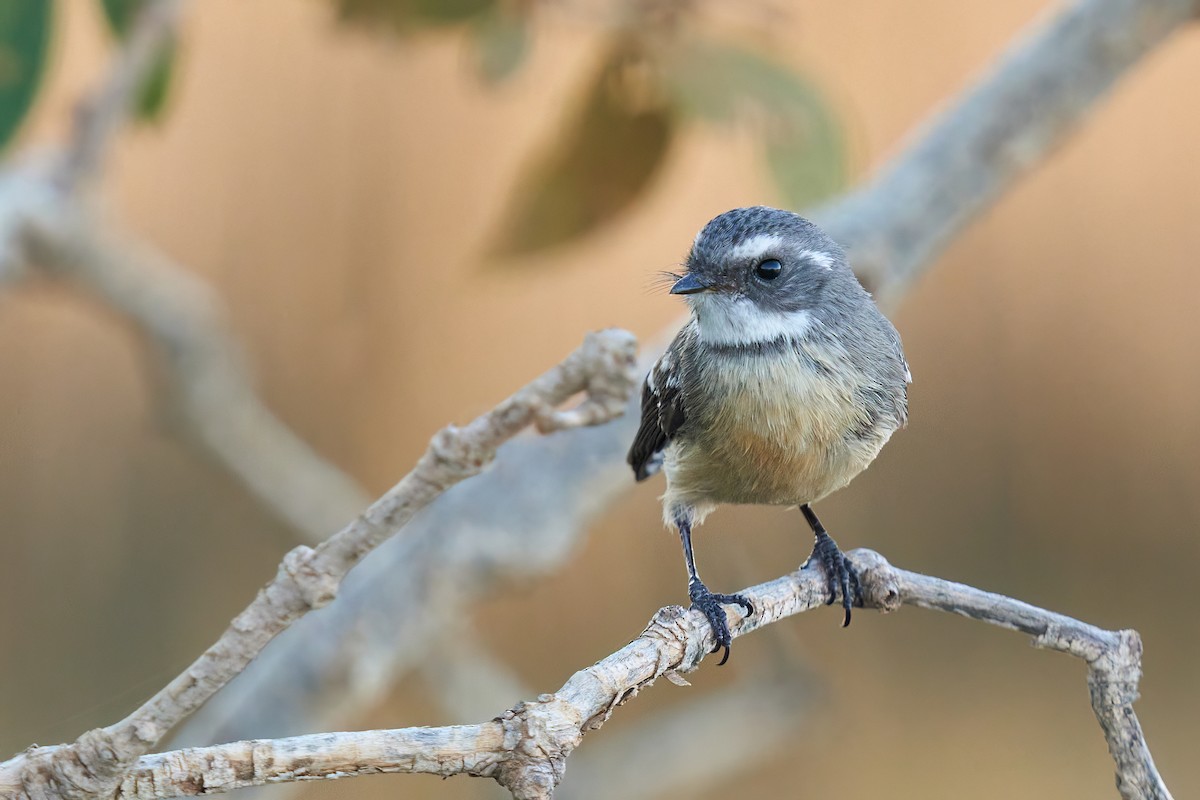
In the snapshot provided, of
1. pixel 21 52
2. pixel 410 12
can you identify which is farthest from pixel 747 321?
pixel 21 52

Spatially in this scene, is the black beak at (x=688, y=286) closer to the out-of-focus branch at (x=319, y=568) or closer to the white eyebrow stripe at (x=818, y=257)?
the white eyebrow stripe at (x=818, y=257)

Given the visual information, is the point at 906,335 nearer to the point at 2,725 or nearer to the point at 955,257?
the point at 955,257

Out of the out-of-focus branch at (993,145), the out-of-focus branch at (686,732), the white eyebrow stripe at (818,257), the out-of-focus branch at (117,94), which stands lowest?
the out-of-focus branch at (686,732)

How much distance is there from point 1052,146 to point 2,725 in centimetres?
298

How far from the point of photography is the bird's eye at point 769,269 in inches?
67.4

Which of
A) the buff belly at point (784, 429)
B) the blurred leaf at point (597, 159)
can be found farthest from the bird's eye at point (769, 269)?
the blurred leaf at point (597, 159)

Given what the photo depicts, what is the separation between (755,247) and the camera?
168cm

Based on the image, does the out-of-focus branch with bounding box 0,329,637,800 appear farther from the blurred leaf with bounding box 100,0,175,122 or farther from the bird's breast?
the blurred leaf with bounding box 100,0,175,122

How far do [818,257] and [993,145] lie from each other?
2.06 feet

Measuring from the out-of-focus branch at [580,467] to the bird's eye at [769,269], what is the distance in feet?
1.55

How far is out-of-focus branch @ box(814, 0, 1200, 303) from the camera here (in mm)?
2195

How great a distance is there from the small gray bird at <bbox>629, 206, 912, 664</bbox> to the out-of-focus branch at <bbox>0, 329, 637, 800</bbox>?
24.7 inches

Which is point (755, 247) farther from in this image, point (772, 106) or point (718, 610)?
point (718, 610)

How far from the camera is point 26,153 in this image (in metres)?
2.84
